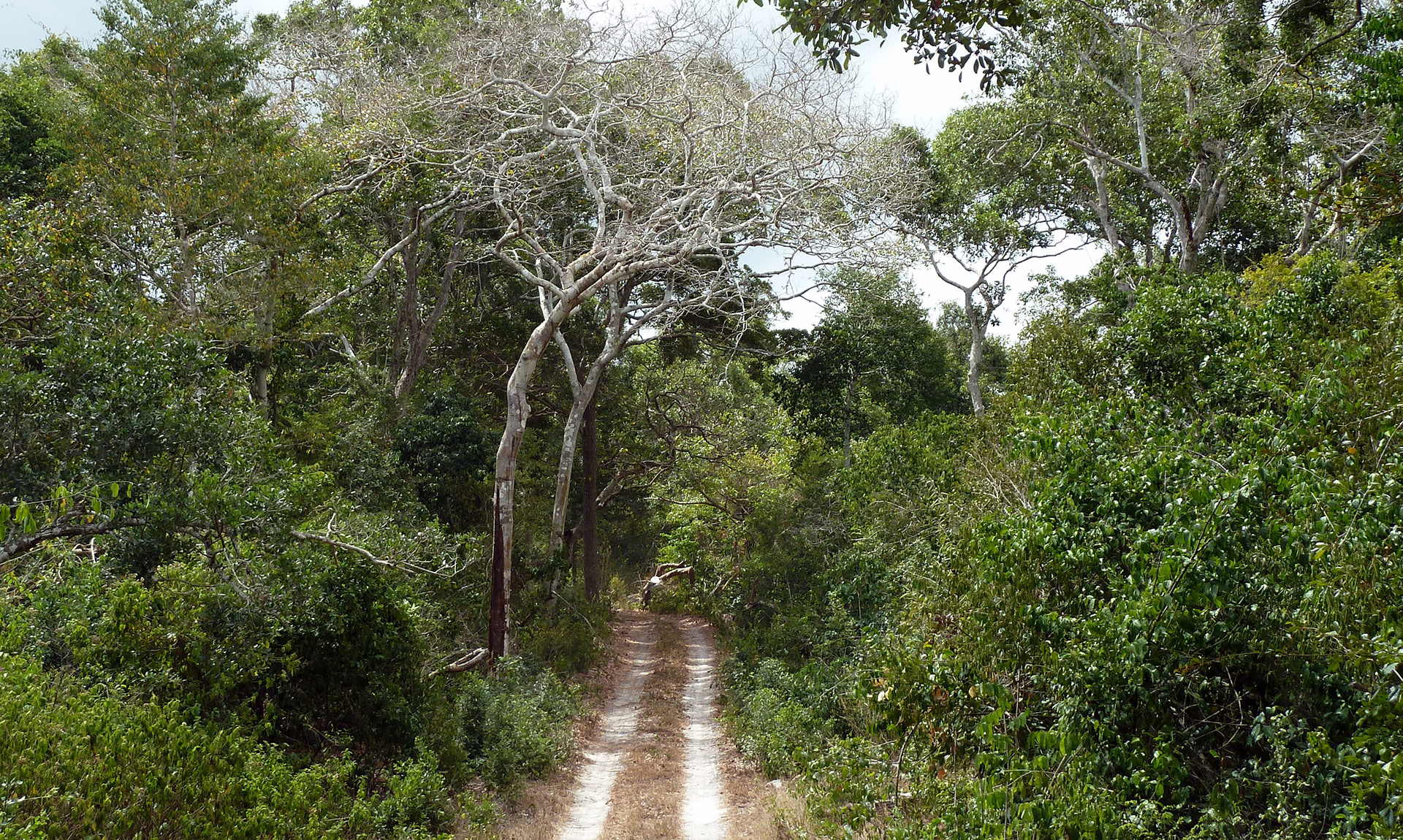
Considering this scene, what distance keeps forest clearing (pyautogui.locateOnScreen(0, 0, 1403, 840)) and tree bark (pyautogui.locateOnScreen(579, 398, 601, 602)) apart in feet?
0.34

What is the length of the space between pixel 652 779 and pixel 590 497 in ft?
37.5

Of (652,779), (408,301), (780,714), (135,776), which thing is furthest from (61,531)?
(408,301)

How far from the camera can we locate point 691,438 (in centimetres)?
2381

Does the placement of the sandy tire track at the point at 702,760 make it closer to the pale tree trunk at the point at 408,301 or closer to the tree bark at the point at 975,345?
the tree bark at the point at 975,345

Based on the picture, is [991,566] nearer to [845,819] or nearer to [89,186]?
[845,819]

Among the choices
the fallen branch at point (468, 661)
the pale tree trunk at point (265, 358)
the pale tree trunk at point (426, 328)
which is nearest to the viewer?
the fallen branch at point (468, 661)

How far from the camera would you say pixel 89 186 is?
1392cm

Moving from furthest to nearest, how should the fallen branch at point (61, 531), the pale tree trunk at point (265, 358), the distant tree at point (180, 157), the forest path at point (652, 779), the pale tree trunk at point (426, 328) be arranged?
the pale tree trunk at point (426, 328) → the pale tree trunk at point (265, 358) → the distant tree at point (180, 157) → the forest path at point (652, 779) → the fallen branch at point (61, 531)

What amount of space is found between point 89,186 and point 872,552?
1433cm

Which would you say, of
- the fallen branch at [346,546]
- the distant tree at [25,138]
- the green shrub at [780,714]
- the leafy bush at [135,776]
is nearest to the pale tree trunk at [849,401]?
the green shrub at [780,714]

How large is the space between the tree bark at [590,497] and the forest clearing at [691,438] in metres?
0.11

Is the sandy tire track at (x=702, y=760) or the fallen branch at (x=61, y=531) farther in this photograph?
the sandy tire track at (x=702, y=760)

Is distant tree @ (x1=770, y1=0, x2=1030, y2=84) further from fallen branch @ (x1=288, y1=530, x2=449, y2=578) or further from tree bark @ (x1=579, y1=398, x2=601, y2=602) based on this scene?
tree bark @ (x1=579, y1=398, x2=601, y2=602)

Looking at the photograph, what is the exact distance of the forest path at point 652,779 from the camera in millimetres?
9703
